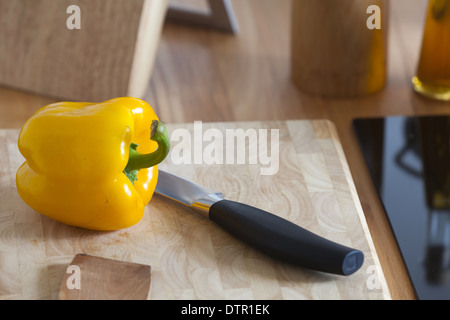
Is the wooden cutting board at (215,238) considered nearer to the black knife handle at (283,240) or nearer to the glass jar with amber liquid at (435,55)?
the black knife handle at (283,240)

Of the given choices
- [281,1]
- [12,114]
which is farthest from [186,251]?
[281,1]

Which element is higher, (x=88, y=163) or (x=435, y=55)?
(x=88, y=163)

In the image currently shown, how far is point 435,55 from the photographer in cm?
136

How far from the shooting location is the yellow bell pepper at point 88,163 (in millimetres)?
851

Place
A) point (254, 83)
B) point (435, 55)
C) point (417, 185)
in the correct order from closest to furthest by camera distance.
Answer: point (417, 185) < point (435, 55) < point (254, 83)

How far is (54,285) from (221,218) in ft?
0.72

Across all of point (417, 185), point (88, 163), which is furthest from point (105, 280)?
point (417, 185)

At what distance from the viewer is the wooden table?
4.56ft

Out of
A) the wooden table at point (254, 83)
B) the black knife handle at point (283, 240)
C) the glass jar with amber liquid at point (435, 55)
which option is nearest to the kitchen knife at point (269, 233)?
the black knife handle at point (283, 240)

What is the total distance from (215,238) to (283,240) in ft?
0.32

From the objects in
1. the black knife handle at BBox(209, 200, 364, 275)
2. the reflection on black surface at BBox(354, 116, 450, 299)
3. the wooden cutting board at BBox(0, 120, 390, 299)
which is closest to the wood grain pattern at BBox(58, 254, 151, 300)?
the wooden cutting board at BBox(0, 120, 390, 299)

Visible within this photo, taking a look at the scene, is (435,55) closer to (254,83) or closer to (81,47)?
(254,83)

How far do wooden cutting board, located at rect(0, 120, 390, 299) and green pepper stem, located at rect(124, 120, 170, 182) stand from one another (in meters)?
0.08
